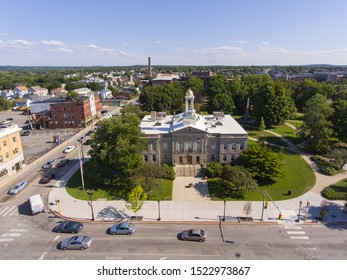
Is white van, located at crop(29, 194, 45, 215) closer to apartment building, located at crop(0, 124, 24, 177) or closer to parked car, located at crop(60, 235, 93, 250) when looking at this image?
parked car, located at crop(60, 235, 93, 250)

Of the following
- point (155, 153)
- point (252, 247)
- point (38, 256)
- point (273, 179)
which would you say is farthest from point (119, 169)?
point (273, 179)

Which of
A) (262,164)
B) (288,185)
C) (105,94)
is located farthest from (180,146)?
(105,94)

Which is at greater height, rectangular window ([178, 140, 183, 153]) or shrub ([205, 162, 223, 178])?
rectangular window ([178, 140, 183, 153])

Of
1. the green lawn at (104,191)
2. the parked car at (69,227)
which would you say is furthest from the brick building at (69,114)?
the parked car at (69,227)

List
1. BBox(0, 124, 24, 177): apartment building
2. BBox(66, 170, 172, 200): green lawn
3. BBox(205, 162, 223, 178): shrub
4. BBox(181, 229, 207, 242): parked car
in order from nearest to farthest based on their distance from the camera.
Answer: BBox(181, 229, 207, 242): parked car, BBox(66, 170, 172, 200): green lawn, BBox(205, 162, 223, 178): shrub, BBox(0, 124, 24, 177): apartment building

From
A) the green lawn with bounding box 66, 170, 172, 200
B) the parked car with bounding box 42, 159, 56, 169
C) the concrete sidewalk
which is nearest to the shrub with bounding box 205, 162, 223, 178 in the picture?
the concrete sidewalk

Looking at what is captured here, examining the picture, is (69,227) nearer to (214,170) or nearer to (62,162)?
(62,162)

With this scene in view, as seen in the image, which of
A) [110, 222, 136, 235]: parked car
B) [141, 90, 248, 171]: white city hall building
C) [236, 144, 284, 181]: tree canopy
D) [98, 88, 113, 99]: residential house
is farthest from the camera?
[98, 88, 113, 99]: residential house
